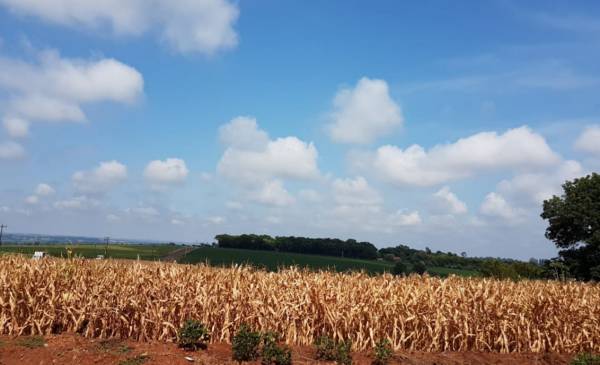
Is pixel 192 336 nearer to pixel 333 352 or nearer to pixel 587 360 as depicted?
pixel 333 352

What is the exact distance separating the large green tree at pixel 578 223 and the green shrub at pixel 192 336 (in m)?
32.8

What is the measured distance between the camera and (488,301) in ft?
40.9

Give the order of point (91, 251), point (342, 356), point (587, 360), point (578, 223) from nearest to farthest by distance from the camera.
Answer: point (342, 356)
point (587, 360)
point (578, 223)
point (91, 251)

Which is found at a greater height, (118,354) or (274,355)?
(274,355)

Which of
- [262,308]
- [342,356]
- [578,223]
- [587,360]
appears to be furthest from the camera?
[578,223]

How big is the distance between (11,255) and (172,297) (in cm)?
643

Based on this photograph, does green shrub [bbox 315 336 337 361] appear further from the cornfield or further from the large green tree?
the large green tree

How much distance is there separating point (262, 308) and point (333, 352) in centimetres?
207

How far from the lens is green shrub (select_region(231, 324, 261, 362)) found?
30.1 feet

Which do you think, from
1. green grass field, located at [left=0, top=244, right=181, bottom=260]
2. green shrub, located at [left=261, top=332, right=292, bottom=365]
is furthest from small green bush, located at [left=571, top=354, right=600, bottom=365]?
green grass field, located at [left=0, top=244, right=181, bottom=260]

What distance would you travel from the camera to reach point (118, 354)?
9.34 meters

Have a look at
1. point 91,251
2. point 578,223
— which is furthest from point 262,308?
point 91,251

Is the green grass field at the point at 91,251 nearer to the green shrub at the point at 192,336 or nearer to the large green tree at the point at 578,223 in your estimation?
the green shrub at the point at 192,336

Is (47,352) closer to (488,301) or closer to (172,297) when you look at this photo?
(172,297)
